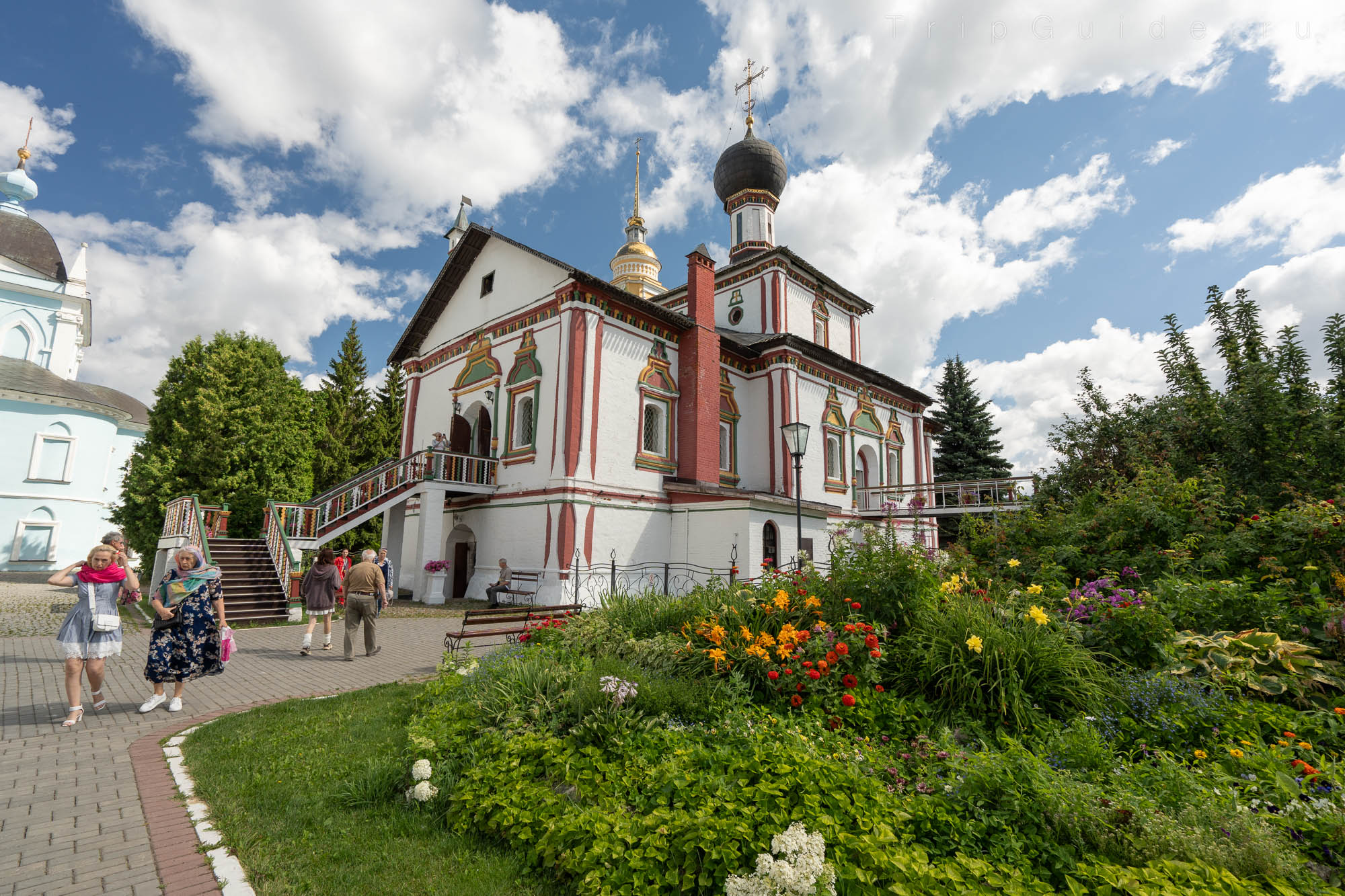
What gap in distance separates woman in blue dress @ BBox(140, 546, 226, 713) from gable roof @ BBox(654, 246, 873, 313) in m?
19.4

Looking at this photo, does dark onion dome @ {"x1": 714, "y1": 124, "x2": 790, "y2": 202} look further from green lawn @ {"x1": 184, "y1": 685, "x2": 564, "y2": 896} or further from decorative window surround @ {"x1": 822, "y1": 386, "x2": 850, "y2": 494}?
green lawn @ {"x1": 184, "y1": 685, "x2": 564, "y2": 896}

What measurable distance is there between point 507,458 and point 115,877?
15.0 meters

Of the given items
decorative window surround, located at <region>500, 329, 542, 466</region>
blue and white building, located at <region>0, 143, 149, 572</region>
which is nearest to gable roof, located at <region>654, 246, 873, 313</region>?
decorative window surround, located at <region>500, 329, 542, 466</region>

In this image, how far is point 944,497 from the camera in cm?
2483

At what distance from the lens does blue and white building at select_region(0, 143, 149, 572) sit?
26375mm

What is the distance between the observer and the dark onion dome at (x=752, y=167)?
27.0m

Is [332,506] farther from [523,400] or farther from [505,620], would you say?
[505,620]

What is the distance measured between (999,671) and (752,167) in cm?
2646

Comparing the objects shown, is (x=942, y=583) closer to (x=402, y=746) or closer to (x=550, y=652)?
(x=550, y=652)

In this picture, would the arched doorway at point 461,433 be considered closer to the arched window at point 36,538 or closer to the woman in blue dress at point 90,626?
the woman in blue dress at point 90,626

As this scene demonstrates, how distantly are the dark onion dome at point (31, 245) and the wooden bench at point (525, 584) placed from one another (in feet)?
114

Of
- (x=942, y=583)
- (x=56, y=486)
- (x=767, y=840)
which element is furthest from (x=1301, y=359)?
(x=56, y=486)

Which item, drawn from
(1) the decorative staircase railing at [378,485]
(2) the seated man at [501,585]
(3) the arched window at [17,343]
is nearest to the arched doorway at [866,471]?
(1) the decorative staircase railing at [378,485]

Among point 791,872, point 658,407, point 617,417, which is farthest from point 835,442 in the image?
point 791,872
